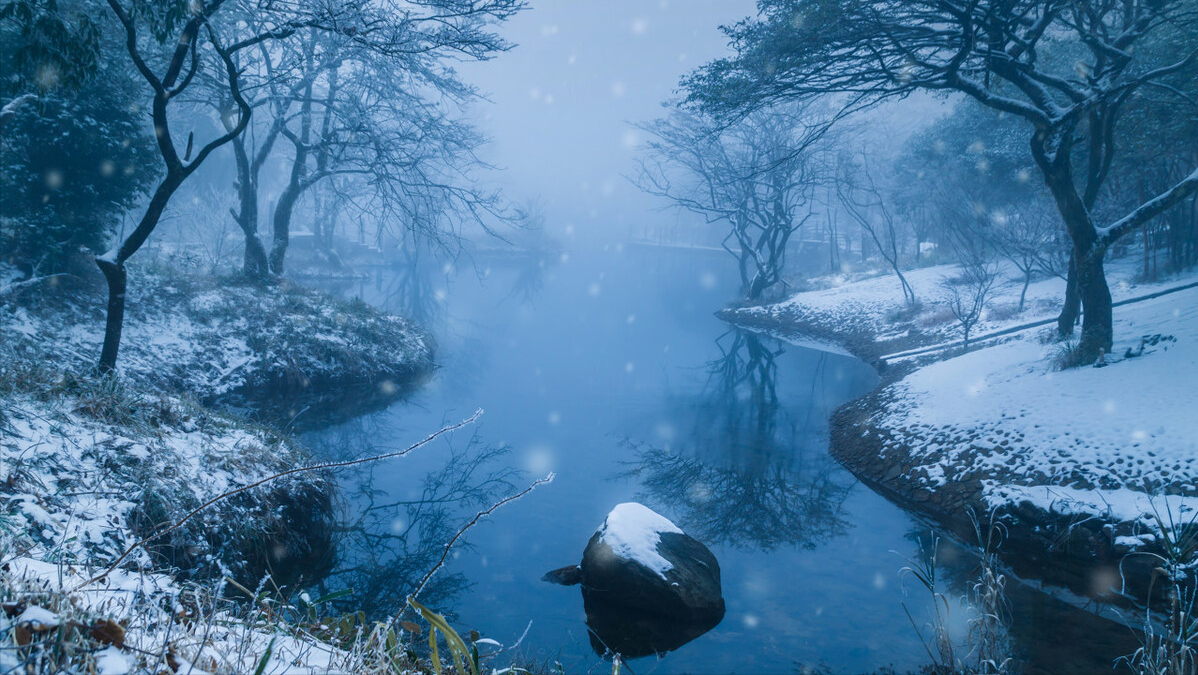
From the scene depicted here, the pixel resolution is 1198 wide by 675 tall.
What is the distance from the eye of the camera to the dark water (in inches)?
267

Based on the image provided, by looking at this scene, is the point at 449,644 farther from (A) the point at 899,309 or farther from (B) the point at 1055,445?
(A) the point at 899,309

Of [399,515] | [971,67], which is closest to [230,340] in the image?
[399,515]

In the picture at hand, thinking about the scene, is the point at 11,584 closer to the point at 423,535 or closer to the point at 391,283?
the point at 423,535

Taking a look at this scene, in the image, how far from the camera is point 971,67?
12.0m

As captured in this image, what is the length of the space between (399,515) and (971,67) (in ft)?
41.4

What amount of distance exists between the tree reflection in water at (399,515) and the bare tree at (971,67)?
7714 millimetres

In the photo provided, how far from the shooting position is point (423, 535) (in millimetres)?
8586

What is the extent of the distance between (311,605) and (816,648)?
551 cm

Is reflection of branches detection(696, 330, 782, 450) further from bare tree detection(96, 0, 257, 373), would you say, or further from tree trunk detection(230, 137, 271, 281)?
tree trunk detection(230, 137, 271, 281)

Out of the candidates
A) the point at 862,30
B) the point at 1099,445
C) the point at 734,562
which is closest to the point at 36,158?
the point at 734,562

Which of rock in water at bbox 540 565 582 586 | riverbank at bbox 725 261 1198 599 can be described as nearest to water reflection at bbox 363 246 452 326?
rock in water at bbox 540 565 582 586

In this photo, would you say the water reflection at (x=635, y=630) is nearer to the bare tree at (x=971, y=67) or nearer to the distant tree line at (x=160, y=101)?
the distant tree line at (x=160, y=101)

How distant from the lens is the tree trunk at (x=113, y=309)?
26.1 ft

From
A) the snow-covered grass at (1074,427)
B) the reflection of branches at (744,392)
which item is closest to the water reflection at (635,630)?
the snow-covered grass at (1074,427)
